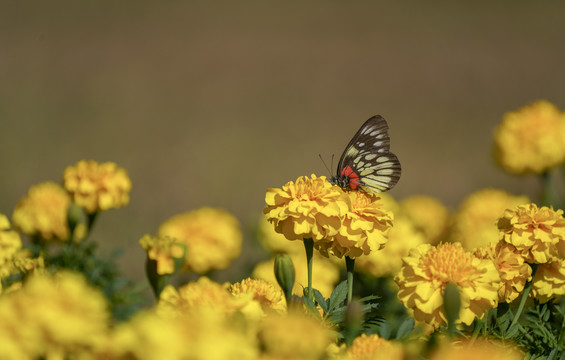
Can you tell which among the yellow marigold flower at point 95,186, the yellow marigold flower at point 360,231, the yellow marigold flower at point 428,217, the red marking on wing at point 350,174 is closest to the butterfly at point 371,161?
the red marking on wing at point 350,174

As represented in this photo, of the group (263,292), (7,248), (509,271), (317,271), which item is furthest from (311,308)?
(317,271)

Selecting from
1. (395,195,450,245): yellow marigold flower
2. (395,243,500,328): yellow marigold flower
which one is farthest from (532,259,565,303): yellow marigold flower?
(395,195,450,245): yellow marigold flower

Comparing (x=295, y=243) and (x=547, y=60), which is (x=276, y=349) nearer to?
(x=295, y=243)

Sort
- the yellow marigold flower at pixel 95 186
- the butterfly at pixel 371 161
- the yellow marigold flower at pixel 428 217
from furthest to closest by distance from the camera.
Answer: the yellow marigold flower at pixel 428 217 < the yellow marigold flower at pixel 95 186 < the butterfly at pixel 371 161

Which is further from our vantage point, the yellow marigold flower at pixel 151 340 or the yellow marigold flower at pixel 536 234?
the yellow marigold flower at pixel 536 234

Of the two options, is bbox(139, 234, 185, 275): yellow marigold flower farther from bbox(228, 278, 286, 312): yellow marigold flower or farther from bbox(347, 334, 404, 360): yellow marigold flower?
bbox(347, 334, 404, 360): yellow marigold flower

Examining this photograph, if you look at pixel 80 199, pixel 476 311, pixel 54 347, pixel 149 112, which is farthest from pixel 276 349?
pixel 149 112

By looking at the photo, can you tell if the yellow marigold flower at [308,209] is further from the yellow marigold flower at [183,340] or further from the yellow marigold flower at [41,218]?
the yellow marigold flower at [41,218]
